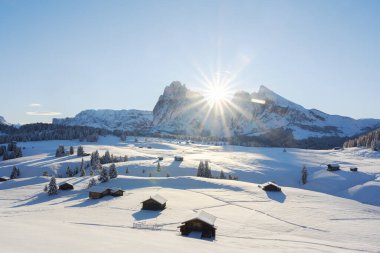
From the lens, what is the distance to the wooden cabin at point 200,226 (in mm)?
36000

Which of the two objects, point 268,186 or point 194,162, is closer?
point 268,186

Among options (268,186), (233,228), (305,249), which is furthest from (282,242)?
(268,186)

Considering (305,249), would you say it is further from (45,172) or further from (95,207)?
(45,172)

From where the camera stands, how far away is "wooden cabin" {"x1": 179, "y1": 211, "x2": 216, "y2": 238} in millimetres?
36000

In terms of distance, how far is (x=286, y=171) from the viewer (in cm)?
12669

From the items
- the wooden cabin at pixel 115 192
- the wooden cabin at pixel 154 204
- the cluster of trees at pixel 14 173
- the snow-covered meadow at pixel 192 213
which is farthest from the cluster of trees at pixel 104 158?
the wooden cabin at pixel 154 204

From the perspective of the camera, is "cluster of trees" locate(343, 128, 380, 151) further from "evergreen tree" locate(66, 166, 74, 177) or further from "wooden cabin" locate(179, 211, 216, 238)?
"wooden cabin" locate(179, 211, 216, 238)

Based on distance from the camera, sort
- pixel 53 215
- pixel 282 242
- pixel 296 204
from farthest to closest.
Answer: pixel 296 204
pixel 53 215
pixel 282 242

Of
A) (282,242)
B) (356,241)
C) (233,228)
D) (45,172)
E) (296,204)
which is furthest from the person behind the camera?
(45,172)

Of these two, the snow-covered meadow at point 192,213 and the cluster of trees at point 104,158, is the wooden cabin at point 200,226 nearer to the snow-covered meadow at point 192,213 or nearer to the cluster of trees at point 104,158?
the snow-covered meadow at point 192,213

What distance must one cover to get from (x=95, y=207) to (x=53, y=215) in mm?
9732

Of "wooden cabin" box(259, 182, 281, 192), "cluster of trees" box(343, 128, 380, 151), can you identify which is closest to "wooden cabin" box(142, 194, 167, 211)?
"wooden cabin" box(259, 182, 281, 192)

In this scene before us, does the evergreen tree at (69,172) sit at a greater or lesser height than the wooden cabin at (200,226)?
lesser

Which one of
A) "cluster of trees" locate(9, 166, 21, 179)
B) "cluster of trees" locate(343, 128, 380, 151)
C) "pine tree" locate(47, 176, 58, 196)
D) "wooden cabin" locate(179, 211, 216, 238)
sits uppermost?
"cluster of trees" locate(343, 128, 380, 151)
